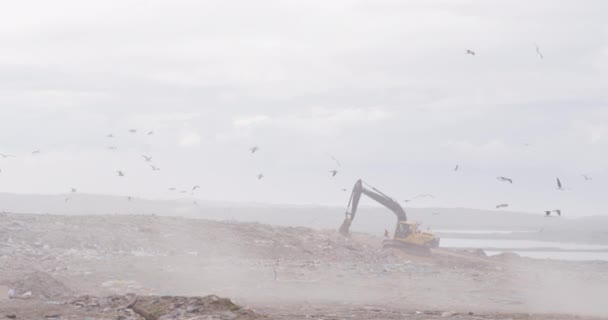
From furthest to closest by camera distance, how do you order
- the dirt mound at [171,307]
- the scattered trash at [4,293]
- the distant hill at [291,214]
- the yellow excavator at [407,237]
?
the distant hill at [291,214] → the yellow excavator at [407,237] → the scattered trash at [4,293] → the dirt mound at [171,307]

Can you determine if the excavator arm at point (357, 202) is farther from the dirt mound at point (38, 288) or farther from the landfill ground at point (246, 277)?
the dirt mound at point (38, 288)

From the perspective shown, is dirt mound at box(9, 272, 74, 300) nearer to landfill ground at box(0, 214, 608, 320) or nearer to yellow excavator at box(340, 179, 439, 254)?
landfill ground at box(0, 214, 608, 320)

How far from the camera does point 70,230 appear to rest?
29.5 metres

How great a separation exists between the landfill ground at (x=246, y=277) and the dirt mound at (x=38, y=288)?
0.05 m

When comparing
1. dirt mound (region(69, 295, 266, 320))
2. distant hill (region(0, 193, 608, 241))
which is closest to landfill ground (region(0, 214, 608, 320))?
dirt mound (region(69, 295, 266, 320))

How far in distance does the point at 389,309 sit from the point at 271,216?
90.8 metres

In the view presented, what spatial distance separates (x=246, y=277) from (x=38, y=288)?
272 inches

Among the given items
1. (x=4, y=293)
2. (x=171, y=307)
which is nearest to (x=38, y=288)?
(x=4, y=293)

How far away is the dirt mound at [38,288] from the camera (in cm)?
1847

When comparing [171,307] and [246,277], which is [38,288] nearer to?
[246,277]

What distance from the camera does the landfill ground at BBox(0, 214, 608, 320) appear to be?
15.9 metres

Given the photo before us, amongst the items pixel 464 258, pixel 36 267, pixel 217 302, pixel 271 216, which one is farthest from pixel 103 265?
pixel 271 216

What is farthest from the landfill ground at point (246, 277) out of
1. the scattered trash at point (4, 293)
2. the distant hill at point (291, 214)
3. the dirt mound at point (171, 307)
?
the distant hill at point (291, 214)

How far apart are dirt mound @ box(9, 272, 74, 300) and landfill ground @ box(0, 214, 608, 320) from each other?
0.05m
